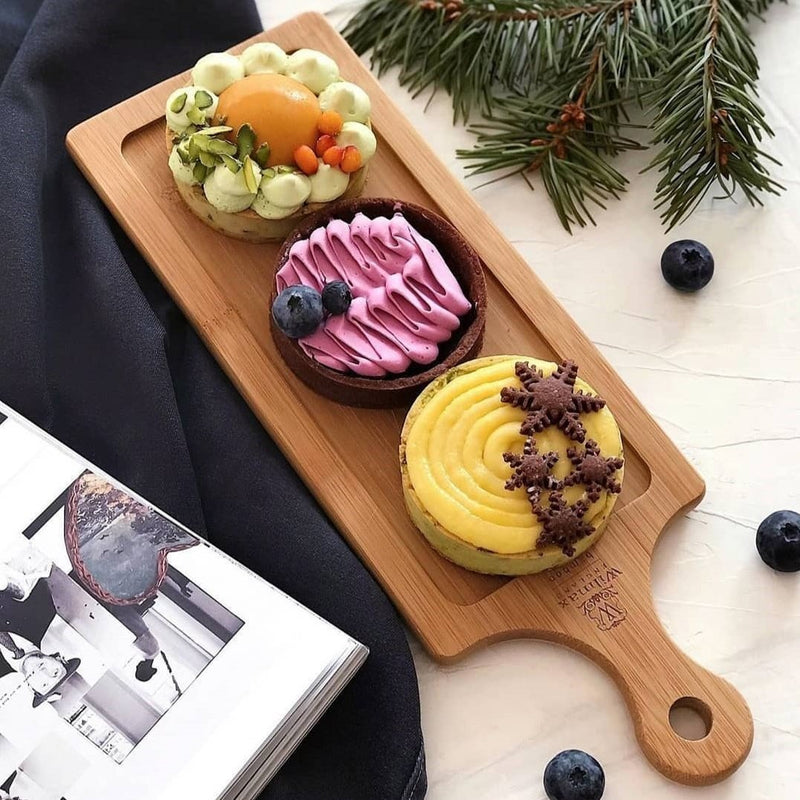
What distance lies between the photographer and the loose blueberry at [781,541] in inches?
53.7

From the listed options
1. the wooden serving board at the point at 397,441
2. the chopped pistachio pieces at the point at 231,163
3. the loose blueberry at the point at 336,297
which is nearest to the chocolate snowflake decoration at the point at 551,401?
the wooden serving board at the point at 397,441

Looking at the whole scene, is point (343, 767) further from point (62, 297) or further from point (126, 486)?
point (62, 297)

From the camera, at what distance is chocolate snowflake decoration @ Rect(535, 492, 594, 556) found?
1.27m

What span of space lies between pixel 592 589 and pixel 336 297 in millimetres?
491

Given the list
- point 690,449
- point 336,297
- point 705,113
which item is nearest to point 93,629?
point 336,297

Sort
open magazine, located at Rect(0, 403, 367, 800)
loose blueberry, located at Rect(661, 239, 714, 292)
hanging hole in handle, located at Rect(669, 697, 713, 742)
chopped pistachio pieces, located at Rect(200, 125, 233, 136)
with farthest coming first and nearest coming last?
loose blueberry, located at Rect(661, 239, 714, 292) < chopped pistachio pieces, located at Rect(200, 125, 233, 136) < hanging hole in handle, located at Rect(669, 697, 713, 742) < open magazine, located at Rect(0, 403, 367, 800)

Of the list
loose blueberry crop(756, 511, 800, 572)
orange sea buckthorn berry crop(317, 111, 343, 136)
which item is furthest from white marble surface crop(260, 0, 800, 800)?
orange sea buckthorn berry crop(317, 111, 343, 136)

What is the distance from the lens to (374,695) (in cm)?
131

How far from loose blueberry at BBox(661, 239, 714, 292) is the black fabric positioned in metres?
0.61

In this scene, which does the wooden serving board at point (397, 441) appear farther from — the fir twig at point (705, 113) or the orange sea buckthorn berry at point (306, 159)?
the fir twig at point (705, 113)

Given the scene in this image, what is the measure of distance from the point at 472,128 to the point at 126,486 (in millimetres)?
750

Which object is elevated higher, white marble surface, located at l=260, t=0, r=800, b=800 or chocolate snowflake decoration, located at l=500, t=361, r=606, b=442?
chocolate snowflake decoration, located at l=500, t=361, r=606, b=442

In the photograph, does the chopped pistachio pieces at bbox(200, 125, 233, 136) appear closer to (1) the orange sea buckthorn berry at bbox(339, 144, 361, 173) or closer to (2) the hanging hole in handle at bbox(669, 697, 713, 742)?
(1) the orange sea buckthorn berry at bbox(339, 144, 361, 173)

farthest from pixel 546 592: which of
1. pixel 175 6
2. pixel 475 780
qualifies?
pixel 175 6
